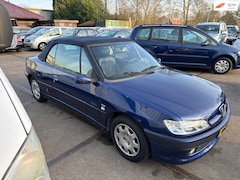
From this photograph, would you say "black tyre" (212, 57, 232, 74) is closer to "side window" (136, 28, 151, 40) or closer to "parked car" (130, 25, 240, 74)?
"parked car" (130, 25, 240, 74)

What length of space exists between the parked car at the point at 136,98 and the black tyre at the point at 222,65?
416 cm

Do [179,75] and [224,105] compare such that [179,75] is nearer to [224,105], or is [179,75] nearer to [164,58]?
[224,105]

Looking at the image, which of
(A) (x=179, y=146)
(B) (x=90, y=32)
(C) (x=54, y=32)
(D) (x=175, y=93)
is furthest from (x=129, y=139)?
(C) (x=54, y=32)

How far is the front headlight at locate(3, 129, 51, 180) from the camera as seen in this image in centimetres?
98

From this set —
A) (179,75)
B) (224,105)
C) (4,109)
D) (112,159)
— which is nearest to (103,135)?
(112,159)

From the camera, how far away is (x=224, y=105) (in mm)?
2605

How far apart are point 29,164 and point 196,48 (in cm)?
647

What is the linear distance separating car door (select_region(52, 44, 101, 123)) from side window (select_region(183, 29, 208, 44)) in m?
4.62

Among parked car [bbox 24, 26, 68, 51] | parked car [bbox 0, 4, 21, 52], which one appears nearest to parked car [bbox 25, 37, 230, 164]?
parked car [bbox 0, 4, 21, 52]

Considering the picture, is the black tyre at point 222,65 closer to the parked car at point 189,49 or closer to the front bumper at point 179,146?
the parked car at point 189,49

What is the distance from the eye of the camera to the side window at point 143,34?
726cm

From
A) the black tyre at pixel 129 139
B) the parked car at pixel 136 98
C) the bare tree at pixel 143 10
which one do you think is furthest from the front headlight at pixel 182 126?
the bare tree at pixel 143 10

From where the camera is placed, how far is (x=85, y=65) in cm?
296

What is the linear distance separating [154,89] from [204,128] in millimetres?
730
